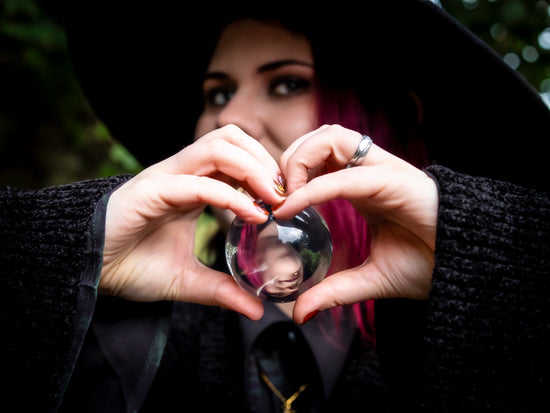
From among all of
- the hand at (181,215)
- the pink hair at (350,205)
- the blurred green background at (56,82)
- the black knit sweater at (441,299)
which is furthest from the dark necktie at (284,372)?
the blurred green background at (56,82)

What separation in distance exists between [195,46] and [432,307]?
1.67 meters

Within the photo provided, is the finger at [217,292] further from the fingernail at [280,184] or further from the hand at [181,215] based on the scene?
the fingernail at [280,184]

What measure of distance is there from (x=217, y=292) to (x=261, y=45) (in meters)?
0.96

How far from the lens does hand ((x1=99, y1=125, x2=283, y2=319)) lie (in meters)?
0.91

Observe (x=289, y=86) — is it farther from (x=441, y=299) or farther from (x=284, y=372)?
(x=284, y=372)

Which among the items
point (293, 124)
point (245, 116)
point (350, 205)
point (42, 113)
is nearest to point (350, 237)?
point (350, 205)

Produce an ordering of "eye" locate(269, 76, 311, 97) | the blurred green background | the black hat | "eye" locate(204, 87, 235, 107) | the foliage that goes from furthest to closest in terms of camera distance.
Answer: the foliage, the blurred green background, "eye" locate(204, 87, 235, 107), "eye" locate(269, 76, 311, 97), the black hat

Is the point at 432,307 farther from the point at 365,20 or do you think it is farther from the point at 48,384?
the point at 365,20

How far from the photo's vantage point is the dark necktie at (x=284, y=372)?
1393 mm

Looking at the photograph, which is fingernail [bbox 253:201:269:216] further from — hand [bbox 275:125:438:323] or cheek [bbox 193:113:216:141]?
cheek [bbox 193:113:216:141]

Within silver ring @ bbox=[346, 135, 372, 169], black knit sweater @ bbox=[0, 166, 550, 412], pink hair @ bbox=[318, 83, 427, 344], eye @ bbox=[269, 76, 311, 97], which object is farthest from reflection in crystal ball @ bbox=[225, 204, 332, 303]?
eye @ bbox=[269, 76, 311, 97]

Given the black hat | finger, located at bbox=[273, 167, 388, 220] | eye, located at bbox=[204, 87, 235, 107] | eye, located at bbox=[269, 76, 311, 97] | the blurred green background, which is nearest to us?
finger, located at bbox=[273, 167, 388, 220]

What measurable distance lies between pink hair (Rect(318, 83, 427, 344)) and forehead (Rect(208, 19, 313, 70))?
0.19m

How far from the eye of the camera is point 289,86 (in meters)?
1.51
